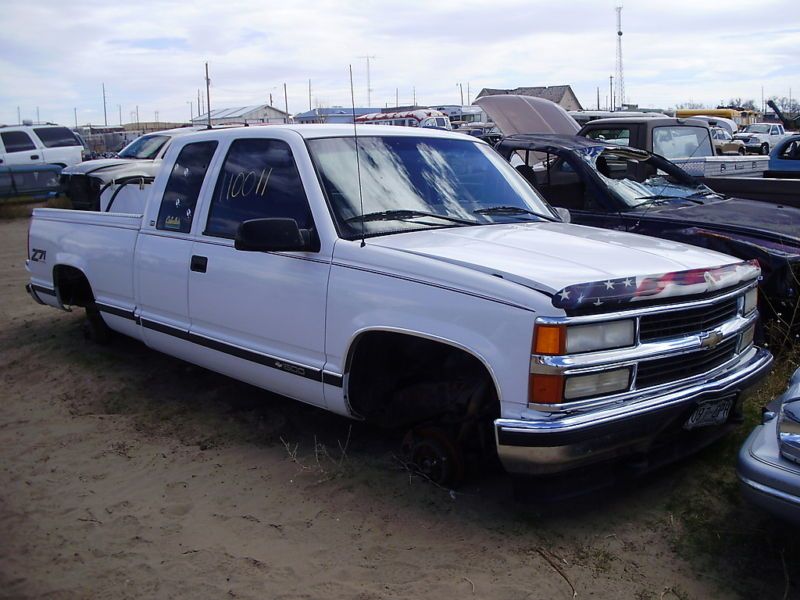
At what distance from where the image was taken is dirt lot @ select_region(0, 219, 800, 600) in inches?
132

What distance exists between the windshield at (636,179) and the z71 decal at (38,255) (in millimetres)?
4622

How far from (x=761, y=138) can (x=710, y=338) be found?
31162 mm

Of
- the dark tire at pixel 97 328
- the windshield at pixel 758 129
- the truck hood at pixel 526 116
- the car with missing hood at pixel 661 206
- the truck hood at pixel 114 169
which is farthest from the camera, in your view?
the windshield at pixel 758 129

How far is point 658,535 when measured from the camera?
12.0ft

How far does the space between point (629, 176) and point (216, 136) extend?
3983mm

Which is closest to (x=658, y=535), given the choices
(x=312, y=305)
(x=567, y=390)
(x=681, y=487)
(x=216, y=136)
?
(x=681, y=487)

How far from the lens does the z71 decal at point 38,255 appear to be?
22.2ft

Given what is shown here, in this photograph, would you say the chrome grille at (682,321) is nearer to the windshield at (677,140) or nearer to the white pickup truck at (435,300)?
the white pickup truck at (435,300)

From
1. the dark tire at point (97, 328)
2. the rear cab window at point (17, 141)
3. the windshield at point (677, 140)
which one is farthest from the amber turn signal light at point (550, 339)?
the rear cab window at point (17, 141)

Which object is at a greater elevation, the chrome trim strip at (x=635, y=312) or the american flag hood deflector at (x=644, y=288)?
the american flag hood deflector at (x=644, y=288)

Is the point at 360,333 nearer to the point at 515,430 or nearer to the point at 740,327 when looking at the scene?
the point at 515,430

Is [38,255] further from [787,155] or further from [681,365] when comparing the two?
[787,155]

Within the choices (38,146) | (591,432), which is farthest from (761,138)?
(591,432)

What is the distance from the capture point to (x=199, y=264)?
4.98 m
